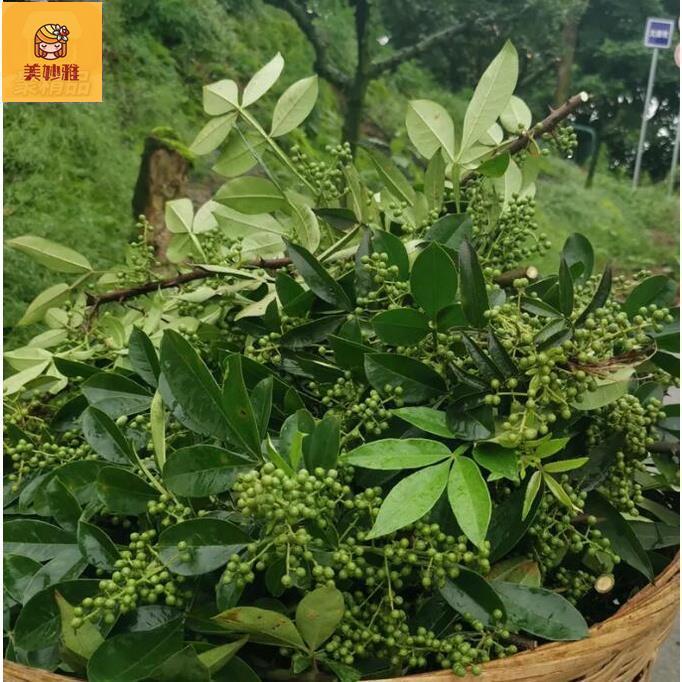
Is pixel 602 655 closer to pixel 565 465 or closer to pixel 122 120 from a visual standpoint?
pixel 565 465

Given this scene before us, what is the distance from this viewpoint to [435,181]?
2.02ft

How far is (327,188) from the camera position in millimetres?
651

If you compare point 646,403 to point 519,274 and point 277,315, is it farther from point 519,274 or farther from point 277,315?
point 277,315

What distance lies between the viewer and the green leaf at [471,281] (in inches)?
17.6

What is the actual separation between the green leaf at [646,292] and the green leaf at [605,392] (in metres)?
0.13

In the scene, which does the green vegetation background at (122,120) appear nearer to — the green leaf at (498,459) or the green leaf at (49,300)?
the green leaf at (49,300)

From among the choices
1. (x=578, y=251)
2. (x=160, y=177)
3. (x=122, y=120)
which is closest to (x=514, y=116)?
(x=578, y=251)

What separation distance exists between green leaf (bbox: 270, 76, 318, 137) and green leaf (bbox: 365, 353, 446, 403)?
12.4 inches

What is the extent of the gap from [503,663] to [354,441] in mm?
155

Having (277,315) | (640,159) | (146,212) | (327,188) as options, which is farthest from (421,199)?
(640,159)

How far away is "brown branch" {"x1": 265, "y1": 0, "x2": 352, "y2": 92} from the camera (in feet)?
7.94

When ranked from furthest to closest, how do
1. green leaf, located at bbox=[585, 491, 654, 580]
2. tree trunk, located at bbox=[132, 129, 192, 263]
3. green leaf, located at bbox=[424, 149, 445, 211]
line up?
tree trunk, located at bbox=[132, 129, 192, 263] → green leaf, located at bbox=[424, 149, 445, 211] → green leaf, located at bbox=[585, 491, 654, 580]

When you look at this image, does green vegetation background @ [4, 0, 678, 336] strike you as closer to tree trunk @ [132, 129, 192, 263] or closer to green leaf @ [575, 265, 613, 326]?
tree trunk @ [132, 129, 192, 263]

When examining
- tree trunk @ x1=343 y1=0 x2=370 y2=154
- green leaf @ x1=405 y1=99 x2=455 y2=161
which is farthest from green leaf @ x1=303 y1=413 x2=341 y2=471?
tree trunk @ x1=343 y1=0 x2=370 y2=154
